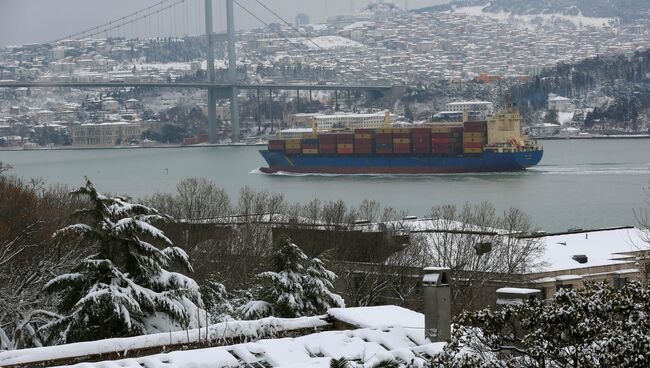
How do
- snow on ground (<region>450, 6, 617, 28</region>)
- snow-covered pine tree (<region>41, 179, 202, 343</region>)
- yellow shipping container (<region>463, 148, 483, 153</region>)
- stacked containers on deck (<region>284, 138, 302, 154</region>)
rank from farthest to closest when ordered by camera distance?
snow on ground (<region>450, 6, 617, 28</region>) < stacked containers on deck (<region>284, 138, 302, 154</region>) < yellow shipping container (<region>463, 148, 483, 153</region>) < snow-covered pine tree (<region>41, 179, 202, 343</region>)

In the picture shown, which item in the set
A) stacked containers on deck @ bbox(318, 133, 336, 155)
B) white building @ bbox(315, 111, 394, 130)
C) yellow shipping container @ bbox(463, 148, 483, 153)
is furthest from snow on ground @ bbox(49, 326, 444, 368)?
white building @ bbox(315, 111, 394, 130)

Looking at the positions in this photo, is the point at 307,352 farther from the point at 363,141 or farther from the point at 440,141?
the point at 363,141

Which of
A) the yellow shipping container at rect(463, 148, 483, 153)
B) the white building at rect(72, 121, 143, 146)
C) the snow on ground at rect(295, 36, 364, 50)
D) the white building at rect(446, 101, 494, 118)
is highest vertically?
the snow on ground at rect(295, 36, 364, 50)

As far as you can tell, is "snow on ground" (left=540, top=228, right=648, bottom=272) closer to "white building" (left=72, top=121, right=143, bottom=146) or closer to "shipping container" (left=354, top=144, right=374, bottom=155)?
"shipping container" (left=354, top=144, right=374, bottom=155)

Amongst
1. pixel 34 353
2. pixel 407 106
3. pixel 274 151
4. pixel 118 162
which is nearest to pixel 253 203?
pixel 34 353

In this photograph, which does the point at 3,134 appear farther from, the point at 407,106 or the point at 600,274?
the point at 600,274

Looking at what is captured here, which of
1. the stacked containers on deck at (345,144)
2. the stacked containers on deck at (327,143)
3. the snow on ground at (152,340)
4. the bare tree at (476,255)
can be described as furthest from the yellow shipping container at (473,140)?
Answer: the snow on ground at (152,340)

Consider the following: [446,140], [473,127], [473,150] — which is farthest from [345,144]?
[473,150]
